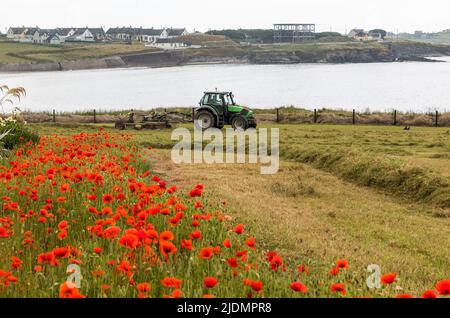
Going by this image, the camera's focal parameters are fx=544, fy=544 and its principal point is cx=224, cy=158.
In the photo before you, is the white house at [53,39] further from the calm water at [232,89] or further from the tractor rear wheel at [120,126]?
the tractor rear wheel at [120,126]

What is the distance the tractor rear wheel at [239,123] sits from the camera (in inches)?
1125

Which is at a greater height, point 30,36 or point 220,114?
point 30,36

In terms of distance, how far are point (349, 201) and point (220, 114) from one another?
16.3 m

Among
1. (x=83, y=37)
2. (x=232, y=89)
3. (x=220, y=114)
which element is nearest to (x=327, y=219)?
(x=220, y=114)

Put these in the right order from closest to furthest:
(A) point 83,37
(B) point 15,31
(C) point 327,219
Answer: (C) point 327,219, (B) point 15,31, (A) point 83,37

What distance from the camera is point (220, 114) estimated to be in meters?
29.5

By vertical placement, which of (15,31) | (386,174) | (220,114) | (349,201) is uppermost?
(15,31)

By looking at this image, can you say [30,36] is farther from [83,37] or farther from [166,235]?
[166,235]

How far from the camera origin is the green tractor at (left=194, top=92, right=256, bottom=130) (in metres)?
28.8

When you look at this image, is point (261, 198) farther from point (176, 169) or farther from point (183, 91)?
point (183, 91)

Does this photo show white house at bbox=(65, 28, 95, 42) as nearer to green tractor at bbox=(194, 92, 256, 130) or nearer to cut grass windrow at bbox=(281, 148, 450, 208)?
green tractor at bbox=(194, 92, 256, 130)

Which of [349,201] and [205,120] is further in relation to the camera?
[205,120]

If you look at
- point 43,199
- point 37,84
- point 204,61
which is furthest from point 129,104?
point 204,61

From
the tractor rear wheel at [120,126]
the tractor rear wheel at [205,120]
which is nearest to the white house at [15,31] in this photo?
the tractor rear wheel at [120,126]
